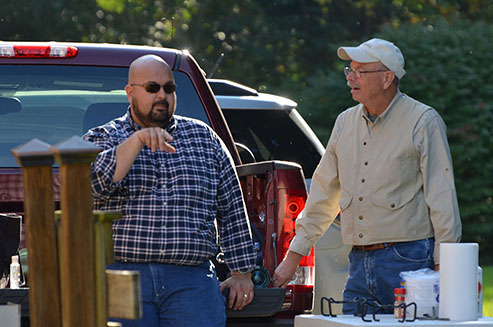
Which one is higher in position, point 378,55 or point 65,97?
point 378,55

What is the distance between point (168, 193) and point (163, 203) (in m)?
0.05

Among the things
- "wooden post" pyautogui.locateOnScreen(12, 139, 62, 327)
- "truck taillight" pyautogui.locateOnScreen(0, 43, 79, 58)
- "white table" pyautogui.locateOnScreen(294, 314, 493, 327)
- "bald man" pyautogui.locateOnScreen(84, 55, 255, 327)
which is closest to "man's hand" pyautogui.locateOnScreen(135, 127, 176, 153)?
"bald man" pyautogui.locateOnScreen(84, 55, 255, 327)

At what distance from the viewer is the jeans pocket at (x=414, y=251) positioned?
4.85 m

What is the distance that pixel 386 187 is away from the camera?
4902 mm

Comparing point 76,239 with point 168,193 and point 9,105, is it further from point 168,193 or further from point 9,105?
point 9,105

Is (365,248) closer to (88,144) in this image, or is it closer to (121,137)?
(121,137)

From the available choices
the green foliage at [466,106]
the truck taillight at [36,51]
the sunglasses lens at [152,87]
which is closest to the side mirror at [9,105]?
the truck taillight at [36,51]

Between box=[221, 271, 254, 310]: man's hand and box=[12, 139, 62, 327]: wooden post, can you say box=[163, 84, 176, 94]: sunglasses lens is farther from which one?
box=[12, 139, 62, 327]: wooden post

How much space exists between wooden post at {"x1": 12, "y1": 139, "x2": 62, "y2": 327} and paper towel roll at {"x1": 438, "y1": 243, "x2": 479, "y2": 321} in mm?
1677

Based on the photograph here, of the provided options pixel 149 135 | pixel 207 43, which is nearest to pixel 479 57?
pixel 207 43

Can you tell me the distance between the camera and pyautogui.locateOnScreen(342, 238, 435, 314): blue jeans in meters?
4.83

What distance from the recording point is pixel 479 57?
1759 cm

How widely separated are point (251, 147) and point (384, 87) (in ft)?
10.4

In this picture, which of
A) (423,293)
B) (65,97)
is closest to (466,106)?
(65,97)
